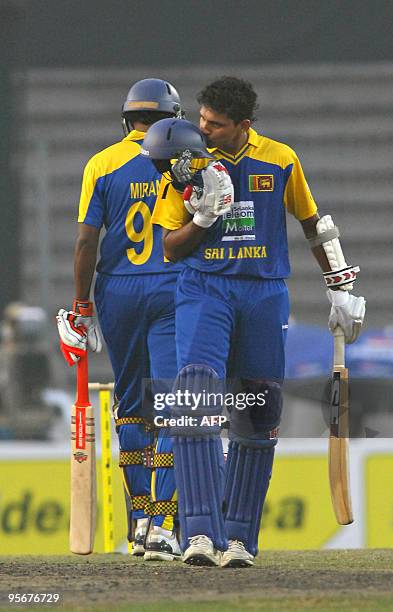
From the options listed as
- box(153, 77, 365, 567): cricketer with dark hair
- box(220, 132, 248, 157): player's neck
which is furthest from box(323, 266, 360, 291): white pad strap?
box(220, 132, 248, 157): player's neck

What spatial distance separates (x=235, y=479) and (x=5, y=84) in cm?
878

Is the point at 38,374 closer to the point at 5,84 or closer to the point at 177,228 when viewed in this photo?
the point at 5,84

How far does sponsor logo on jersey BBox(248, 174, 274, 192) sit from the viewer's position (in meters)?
5.25

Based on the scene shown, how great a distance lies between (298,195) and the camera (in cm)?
539

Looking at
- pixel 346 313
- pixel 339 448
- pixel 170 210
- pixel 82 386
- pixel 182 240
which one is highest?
pixel 170 210

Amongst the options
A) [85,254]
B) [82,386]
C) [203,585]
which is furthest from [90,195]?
[203,585]

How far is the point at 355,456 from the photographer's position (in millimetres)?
9562

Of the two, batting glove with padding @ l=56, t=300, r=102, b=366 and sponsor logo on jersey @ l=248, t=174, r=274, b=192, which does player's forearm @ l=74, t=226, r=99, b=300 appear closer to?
batting glove with padding @ l=56, t=300, r=102, b=366

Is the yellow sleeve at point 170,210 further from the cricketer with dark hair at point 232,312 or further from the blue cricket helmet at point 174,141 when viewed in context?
the blue cricket helmet at point 174,141

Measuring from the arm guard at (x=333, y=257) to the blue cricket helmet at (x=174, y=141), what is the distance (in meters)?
0.57

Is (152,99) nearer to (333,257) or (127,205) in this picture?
(127,205)

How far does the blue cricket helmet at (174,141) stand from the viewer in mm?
5156

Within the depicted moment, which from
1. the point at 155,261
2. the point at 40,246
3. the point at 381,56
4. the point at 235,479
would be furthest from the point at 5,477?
the point at 381,56

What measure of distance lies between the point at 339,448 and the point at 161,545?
0.75 meters
